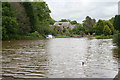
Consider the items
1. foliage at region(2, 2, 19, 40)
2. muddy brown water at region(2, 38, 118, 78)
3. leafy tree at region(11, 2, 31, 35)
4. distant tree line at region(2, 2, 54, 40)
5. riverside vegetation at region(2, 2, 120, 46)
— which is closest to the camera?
muddy brown water at region(2, 38, 118, 78)

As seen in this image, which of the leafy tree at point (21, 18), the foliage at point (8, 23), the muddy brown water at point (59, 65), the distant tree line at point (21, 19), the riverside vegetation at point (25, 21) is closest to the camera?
the muddy brown water at point (59, 65)

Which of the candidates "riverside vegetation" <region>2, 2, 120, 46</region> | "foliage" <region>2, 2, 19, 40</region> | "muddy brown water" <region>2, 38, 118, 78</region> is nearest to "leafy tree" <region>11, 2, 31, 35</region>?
"riverside vegetation" <region>2, 2, 120, 46</region>

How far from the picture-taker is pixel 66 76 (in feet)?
19.9

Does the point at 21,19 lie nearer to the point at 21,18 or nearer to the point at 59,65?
the point at 21,18

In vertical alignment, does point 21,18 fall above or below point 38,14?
below

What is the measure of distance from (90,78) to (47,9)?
47.9 meters

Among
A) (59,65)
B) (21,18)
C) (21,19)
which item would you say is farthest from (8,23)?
(59,65)

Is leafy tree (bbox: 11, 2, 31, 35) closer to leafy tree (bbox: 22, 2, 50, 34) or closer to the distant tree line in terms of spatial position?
the distant tree line

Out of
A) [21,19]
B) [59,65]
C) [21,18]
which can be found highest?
[21,18]

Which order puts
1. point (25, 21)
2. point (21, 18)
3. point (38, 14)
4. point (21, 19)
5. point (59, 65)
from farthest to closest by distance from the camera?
point (38, 14), point (25, 21), point (21, 18), point (21, 19), point (59, 65)

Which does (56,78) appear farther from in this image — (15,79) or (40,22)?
(40,22)

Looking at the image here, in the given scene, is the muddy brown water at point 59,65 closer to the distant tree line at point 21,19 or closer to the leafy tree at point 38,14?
the distant tree line at point 21,19

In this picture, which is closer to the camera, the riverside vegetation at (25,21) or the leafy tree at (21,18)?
the riverside vegetation at (25,21)

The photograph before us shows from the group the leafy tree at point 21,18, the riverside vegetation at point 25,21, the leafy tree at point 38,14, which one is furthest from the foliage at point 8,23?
the leafy tree at point 38,14
